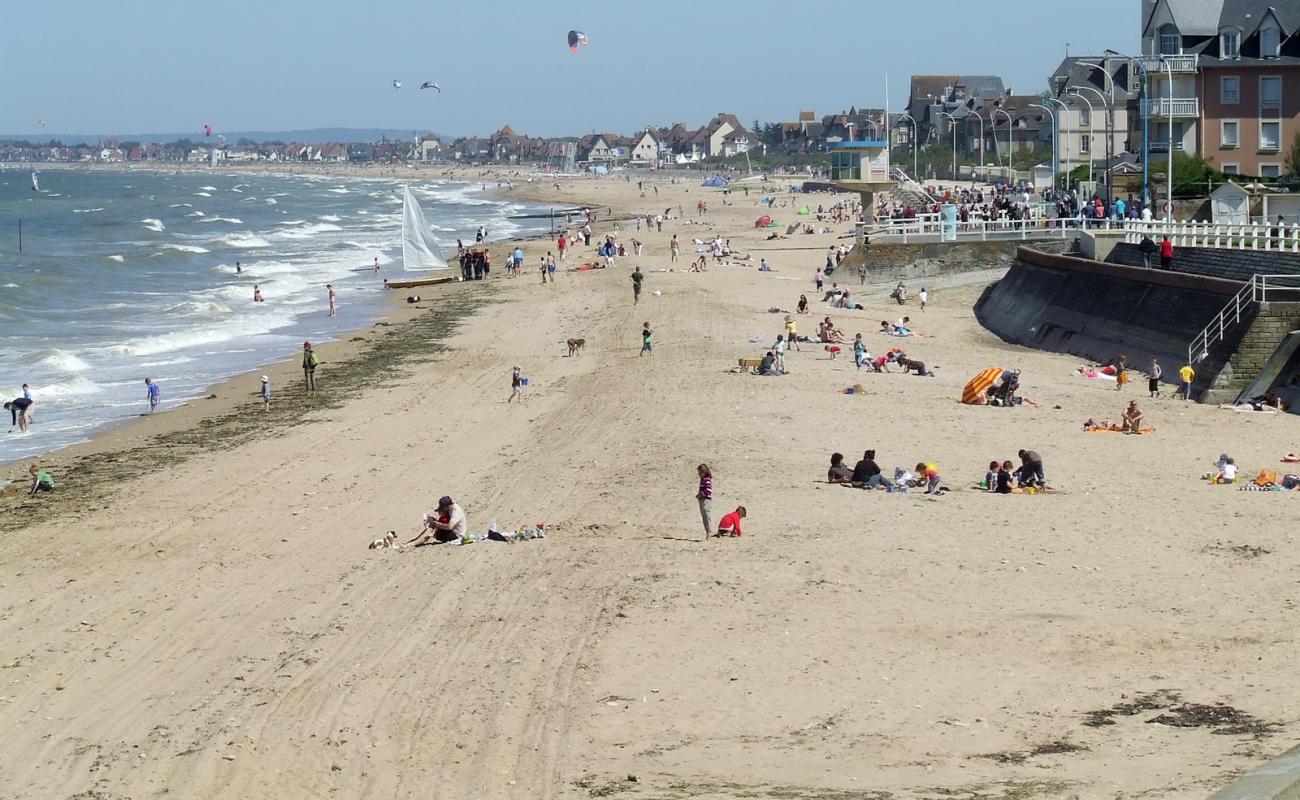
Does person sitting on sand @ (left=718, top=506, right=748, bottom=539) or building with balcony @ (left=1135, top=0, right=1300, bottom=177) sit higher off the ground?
building with balcony @ (left=1135, top=0, right=1300, bottom=177)

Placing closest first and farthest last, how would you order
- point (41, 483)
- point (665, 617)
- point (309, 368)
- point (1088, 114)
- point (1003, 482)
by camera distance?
point (665, 617)
point (1003, 482)
point (41, 483)
point (309, 368)
point (1088, 114)

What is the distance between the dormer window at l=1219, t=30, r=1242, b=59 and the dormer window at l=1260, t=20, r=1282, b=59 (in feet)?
2.13

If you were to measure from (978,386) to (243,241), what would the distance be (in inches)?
2051

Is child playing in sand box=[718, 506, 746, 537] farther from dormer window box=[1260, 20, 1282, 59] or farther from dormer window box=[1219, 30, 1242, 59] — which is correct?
dormer window box=[1219, 30, 1242, 59]

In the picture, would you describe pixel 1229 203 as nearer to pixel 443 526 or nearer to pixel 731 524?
pixel 731 524

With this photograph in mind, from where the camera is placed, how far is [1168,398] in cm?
2184

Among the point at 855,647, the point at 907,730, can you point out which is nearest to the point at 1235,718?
the point at 907,730

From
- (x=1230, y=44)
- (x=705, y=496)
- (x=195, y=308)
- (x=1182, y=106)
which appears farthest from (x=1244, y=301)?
(x=195, y=308)

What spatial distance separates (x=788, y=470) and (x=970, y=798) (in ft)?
31.1

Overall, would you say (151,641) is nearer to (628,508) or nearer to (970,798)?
(628,508)

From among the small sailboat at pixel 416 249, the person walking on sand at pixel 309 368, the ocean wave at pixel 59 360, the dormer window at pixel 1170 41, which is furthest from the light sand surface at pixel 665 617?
the dormer window at pixel 1170 41

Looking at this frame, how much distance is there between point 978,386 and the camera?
2173 cm

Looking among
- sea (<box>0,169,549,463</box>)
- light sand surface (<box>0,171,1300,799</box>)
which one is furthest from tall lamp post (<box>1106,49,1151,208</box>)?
sea (<box>0,169,549,463</box>)

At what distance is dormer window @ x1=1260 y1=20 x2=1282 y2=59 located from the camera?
→ 4125 centimetres
